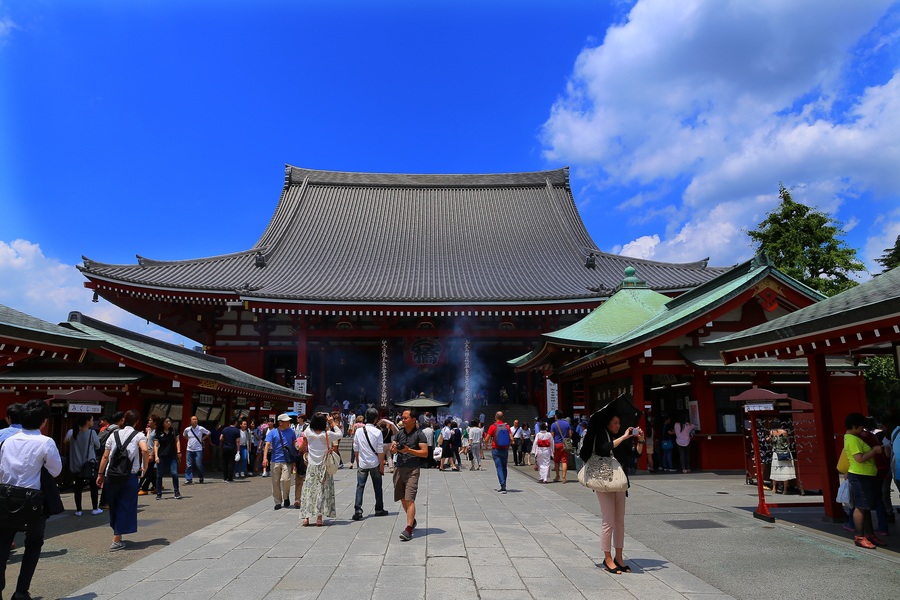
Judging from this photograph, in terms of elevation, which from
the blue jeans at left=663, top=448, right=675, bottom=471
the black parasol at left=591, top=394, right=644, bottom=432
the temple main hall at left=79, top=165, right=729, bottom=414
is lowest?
the blue jeans at left=663, top=448, right=675, bottom=471

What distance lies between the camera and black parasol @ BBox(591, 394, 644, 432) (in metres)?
6.46

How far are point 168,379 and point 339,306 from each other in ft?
31.9

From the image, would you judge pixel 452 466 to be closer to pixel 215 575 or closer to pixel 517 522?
pixel 517 522

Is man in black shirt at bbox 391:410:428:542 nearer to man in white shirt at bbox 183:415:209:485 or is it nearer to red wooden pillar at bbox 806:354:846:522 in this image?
red wooden pillar at bbox 806:354:846:522

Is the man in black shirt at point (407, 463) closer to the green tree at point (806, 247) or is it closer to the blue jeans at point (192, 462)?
the blue jeans at point (192, 462)

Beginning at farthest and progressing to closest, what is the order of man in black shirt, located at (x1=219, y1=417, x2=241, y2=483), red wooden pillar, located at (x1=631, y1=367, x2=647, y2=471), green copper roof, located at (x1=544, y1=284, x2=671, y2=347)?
green copper roof, located at (x1=544, y1=284, x2=671, y2=347)
red wooden pillar, located at (x1=631, y1=367, x2=647, y2=471)
man in black shirt, located at (x1=219, y1=417, x2=241, y2=483)

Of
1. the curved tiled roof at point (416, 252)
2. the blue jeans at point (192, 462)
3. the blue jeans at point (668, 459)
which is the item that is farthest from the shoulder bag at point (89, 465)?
the curved tiled roof at point (416, 252)

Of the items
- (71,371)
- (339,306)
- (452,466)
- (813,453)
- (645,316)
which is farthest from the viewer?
(339,306)

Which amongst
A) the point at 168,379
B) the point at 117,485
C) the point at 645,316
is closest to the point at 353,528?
the point at 117,485

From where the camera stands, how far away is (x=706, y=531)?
824 cm

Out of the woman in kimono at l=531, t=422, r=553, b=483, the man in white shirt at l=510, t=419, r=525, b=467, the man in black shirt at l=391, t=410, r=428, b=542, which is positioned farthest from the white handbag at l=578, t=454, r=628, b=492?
the man in white shirt at l=510, t=419, r=525, b=467

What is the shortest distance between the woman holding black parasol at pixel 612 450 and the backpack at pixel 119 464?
5.42 m

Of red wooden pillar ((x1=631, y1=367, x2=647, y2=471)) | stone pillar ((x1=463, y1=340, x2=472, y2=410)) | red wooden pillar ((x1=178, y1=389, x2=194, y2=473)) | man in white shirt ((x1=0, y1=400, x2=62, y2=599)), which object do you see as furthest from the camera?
stone pillar ((x1=463, y1=340, x2=472, y2=410))

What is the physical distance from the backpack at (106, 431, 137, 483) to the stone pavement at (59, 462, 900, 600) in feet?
3.39
